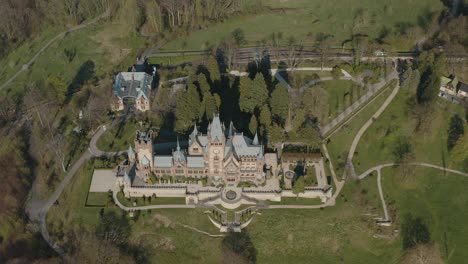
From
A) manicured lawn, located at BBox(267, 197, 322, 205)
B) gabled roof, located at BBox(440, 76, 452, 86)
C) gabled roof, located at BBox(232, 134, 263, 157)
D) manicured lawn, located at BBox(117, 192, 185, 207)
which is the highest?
gabled roof, located at BBox(440, 76, 452, 86)

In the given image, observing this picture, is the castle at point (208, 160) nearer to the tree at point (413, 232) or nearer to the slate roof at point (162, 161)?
the slate roof at point (162, 161)

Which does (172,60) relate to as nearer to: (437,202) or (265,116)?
(265,116)

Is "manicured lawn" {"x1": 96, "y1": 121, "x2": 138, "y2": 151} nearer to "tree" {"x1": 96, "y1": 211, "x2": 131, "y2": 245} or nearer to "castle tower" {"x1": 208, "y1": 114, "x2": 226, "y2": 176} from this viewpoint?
"tree" {"x1": 96, "y1": 211, "x2": 131, "y2": 245}

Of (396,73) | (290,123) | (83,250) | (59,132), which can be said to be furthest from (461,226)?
(59,132)

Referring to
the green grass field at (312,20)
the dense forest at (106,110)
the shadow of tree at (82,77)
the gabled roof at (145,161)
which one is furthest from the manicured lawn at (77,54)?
the gabled roof at (145,161)

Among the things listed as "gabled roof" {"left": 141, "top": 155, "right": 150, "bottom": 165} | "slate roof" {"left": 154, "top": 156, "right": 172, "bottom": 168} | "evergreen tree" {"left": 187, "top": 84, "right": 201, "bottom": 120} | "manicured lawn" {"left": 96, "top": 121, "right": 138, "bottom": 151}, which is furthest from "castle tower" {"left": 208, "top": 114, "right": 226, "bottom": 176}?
"manicured lawn" {"left": 96, "top": 121, "right": 138, "bottom": 151}
